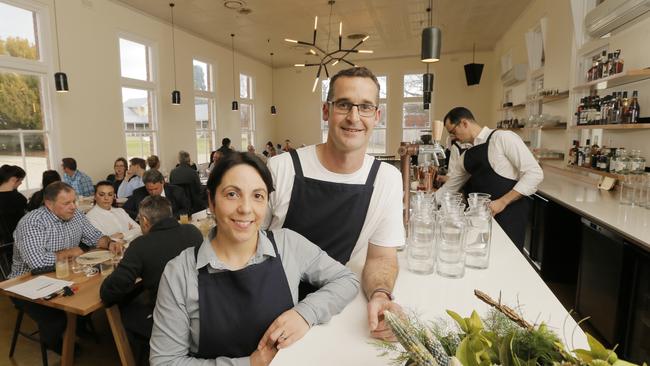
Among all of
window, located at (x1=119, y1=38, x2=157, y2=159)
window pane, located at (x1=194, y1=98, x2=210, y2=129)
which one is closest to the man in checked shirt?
window, located at (x1=119, y1=38, x2=157, y2=159)

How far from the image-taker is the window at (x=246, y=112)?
11195mm

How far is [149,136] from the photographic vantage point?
7.61 m

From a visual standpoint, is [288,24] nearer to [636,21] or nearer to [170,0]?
[170,0]

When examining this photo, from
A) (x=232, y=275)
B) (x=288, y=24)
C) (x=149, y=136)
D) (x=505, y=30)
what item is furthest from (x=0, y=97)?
(x=505, y=30)

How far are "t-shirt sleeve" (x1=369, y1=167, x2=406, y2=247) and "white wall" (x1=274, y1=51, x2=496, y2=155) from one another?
1043 cm

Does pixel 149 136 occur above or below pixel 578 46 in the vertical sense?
below

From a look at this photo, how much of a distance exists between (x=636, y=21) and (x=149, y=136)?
780 cm

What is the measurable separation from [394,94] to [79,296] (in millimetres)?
10879

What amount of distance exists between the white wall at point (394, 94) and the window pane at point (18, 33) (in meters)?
8.23

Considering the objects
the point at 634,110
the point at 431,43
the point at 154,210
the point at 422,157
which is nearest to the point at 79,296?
the point at 154,210

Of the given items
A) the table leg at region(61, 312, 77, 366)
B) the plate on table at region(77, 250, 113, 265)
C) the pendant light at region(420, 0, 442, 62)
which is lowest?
the table leg at region(61, 312, 77, 366)

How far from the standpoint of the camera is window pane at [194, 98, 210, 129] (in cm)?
909

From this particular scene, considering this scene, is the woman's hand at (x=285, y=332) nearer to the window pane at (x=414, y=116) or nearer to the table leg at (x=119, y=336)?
the table leg at (x=119, y=336)

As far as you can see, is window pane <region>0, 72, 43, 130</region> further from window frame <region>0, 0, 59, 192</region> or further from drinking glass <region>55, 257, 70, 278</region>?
drinking glass <region>55, 257, 70, 278</region>
